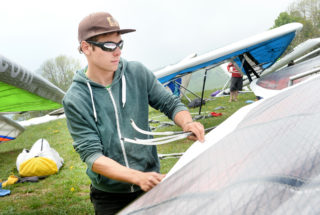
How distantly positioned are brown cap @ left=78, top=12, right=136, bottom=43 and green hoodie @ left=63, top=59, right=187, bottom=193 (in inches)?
11.1

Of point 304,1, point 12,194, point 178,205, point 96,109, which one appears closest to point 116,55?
point 96,109

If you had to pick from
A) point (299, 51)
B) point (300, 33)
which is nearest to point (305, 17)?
point (300, 33)

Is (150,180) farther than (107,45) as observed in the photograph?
No

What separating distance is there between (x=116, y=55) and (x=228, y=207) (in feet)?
3.62

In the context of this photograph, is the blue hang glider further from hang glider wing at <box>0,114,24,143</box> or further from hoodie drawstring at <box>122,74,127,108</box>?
hoodie drawstring at <box>122,74,127,108</box>

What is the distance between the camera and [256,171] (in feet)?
2.92

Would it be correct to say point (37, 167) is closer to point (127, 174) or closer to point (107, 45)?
point (107, 45)

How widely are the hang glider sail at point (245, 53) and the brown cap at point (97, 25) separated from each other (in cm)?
539

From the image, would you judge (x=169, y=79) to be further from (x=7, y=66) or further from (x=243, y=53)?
(x=7, y=66)

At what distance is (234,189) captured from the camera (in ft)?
2.81

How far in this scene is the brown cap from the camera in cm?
158

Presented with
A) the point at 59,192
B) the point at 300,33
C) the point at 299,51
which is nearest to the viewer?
the point at 59,192

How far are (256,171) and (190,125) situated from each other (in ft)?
2.19

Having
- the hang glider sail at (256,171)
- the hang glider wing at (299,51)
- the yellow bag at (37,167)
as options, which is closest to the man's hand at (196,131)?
the hang glider sail at (256,171)
